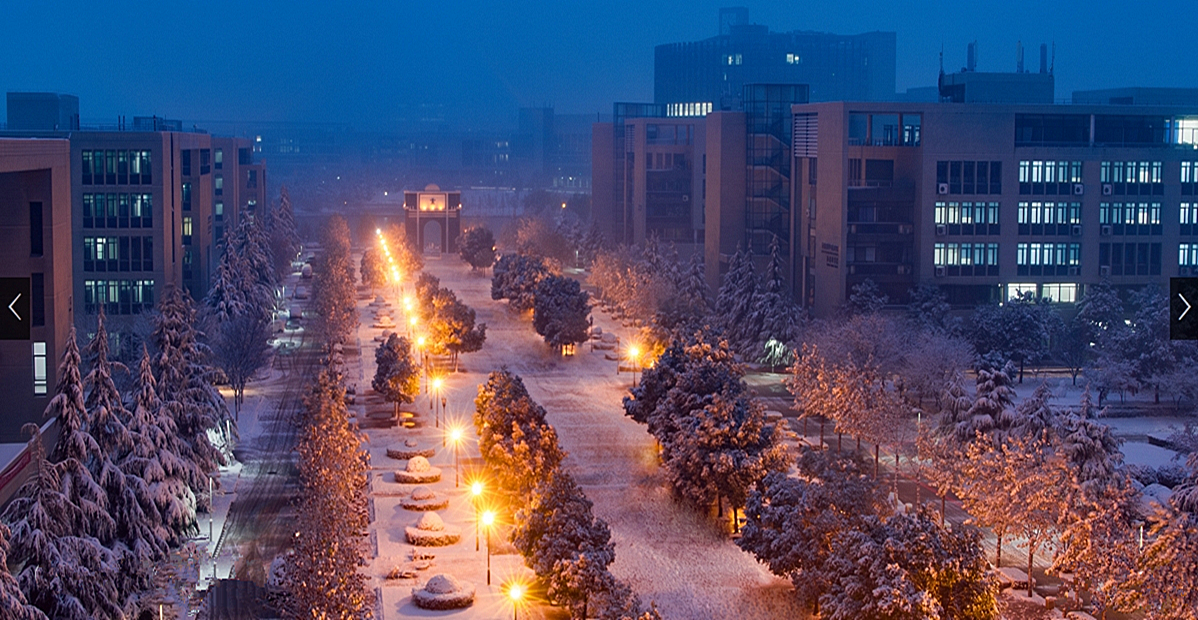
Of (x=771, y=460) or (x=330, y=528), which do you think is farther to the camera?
(x=771, y=460)

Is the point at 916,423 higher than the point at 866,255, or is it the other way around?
the point at 866,255

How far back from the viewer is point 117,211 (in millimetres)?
67438

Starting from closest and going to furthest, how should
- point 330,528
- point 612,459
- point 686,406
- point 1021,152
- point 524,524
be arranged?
point 330,528 → point 524,524 → point 686,406 → point 612,459 → point 1021,152

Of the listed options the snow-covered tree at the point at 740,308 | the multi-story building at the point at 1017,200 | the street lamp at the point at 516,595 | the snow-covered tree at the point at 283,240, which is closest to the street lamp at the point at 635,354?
the snow-covered tree at the point at 740,308

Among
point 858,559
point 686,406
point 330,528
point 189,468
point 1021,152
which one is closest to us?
point 858,559

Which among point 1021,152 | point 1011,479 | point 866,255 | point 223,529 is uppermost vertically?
point 1021,152

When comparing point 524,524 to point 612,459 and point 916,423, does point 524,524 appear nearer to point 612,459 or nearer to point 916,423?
point 612,459

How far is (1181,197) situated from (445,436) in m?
42.3

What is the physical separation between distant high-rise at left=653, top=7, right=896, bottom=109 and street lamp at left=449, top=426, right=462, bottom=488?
11602 cm

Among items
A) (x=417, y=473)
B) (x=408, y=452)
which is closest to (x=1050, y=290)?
(x=408, y=452)

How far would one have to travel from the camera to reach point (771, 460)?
38688mm

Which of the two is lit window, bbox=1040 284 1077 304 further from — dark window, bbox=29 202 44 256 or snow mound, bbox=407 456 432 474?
dark window, bbox=29 202 44 256

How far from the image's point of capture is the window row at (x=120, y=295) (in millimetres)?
67000

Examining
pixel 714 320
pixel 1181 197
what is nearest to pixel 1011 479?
pixel 714 320
